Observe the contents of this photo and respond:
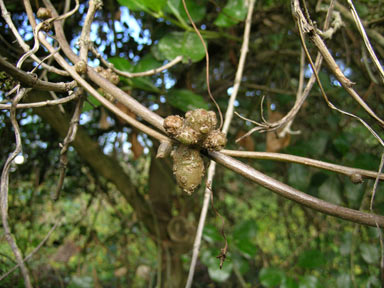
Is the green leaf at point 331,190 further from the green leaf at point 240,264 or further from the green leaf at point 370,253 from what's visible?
the green leaf at point 240,264

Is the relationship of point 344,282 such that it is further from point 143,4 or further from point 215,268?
point 143,4

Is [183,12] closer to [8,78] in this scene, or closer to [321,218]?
[8,78]

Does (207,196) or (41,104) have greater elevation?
(41,104)

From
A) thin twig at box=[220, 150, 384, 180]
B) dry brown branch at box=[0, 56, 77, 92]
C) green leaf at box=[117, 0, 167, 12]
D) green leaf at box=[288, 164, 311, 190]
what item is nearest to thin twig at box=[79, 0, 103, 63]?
dry brown branch at box=[0, 56, 77, 92]

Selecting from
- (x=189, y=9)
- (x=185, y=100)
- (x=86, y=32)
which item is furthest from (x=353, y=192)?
(x=86, y=32)

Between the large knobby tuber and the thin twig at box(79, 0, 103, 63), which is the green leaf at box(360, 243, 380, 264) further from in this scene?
the thin twig at box(79, 0, 103, 63)

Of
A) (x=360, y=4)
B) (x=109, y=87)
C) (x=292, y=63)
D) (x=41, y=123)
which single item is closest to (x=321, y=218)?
(x=292, y=63)
